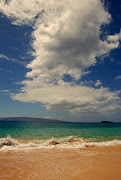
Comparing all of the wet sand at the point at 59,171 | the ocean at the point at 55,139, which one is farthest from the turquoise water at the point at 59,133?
the wet sand at the point at 59,171

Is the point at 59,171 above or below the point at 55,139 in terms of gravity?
above

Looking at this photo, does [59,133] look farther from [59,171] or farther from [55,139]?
[59,171]

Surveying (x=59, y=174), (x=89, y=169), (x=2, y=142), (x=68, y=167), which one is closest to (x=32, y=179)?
(x=59, y=174)

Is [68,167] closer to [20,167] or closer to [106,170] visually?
[106,170]

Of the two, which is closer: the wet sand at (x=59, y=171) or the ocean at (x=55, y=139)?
the wet sand at (x=59, y=171)

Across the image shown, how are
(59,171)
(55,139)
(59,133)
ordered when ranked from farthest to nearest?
(59,133) → (55,139) → (59,171)

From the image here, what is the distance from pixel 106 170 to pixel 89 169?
76cm

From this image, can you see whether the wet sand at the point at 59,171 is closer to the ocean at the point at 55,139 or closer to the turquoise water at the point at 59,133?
the ocean at the point at 55,139

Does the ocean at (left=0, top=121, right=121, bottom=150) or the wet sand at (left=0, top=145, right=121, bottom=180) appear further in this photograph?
the ocean at (left=0, top=121, right=121, bottom=150)

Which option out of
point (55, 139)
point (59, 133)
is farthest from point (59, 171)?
point (59, 133)

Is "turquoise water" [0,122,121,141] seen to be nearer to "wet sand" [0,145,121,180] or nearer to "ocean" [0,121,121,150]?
"ocean" [0,121,121,150]

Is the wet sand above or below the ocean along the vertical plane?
above

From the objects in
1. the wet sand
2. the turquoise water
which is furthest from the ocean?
the wet sand

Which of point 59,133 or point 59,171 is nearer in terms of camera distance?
point 59,171
